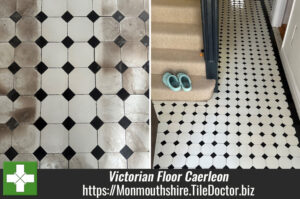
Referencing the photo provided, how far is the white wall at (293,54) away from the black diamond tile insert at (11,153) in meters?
4.22

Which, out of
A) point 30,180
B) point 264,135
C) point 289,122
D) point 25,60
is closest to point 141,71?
point 25,60

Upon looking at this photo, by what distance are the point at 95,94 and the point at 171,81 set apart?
2.85 meters

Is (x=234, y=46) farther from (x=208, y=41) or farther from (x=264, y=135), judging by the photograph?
(x=264, y=135)

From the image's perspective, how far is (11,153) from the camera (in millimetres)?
2059

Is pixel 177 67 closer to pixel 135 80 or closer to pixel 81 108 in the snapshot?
pixel 135 80

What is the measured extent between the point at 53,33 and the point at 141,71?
26.6 inches

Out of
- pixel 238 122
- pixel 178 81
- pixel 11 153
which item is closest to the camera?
pixel 11 153

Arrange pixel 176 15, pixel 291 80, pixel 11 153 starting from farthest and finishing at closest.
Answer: pixel 176 15
pixel 291 80
pixel 11 153

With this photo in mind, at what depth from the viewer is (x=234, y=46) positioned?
6.21 meters

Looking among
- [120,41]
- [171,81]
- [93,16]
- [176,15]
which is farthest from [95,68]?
[176,15]

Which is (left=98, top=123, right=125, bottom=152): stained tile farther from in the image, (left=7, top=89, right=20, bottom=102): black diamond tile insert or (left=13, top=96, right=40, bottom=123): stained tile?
(left=7, top=89, right=20, bottom=102): black diamond tile insert

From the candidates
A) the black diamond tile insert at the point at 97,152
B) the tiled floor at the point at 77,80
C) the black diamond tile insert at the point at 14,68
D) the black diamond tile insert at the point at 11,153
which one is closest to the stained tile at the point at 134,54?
the tiled floor at the point at 77,80

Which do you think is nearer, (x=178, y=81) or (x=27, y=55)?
(x=27, y=55)

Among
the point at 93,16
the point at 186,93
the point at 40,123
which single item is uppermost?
the point at 93,16
